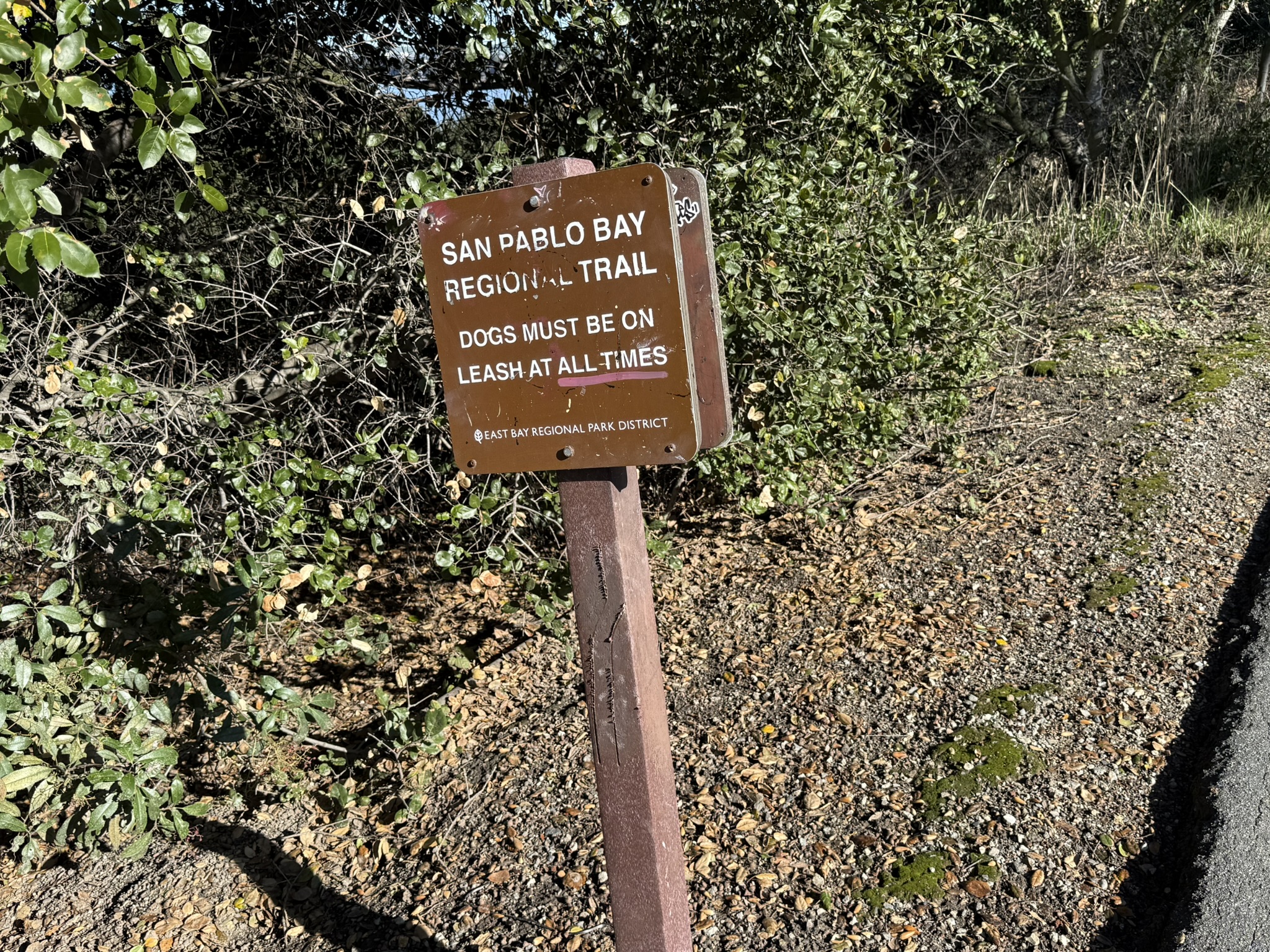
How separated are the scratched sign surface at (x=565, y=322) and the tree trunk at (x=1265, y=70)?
43.0 feet

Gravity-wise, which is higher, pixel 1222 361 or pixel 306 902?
pixel 1222 361

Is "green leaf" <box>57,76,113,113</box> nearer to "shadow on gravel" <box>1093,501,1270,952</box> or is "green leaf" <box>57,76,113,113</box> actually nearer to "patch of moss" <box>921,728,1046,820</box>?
"patch of moss" <box>921,728,1046,820</box>

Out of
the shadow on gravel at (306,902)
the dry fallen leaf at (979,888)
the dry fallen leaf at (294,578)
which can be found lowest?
the shadow on gravel at (306,902)

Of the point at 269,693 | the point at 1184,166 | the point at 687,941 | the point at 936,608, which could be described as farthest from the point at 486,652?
the point at 1184,166

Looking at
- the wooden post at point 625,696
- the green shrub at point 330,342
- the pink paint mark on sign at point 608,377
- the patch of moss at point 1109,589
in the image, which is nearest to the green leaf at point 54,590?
the green shrub at point 330,342

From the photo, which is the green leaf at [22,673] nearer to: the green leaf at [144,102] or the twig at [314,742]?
the twig at [314,742]

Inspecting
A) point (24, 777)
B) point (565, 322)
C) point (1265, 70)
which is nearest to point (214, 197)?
point (565, 322)

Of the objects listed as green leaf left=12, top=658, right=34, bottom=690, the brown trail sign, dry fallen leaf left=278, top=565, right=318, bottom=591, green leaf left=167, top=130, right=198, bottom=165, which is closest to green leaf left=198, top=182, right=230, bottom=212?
green leaf left=167, top=130, right=198, bottom=165

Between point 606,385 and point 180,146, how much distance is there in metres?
1.20

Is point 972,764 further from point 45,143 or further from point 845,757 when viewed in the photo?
point 45,143

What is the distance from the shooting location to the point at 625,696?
2.05 m

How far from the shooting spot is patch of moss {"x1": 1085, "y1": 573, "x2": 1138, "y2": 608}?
421 centimetres

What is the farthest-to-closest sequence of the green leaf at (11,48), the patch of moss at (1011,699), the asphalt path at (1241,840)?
the patch of moss at (1011,699)
the asphalt path at (1241,840)
the green leaf at (11,48)

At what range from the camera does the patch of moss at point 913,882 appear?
2.82 metres
